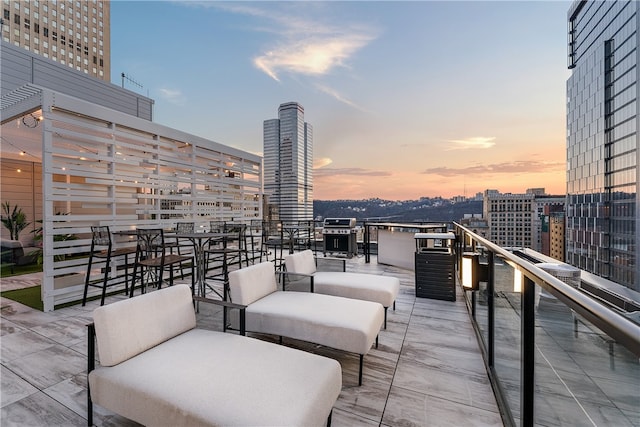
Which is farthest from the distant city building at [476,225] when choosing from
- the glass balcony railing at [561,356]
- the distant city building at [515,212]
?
the distant city building at [515,212]

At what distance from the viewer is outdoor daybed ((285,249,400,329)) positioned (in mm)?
2996

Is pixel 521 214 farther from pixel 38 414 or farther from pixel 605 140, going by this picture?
pixel 605 140

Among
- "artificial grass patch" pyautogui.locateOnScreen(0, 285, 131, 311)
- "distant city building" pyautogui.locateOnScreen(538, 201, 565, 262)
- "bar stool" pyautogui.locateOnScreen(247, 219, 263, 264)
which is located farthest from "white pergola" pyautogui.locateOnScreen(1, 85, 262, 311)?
"distant city building" pyautogui.locateOnScreen(538, 201, 565, 262)

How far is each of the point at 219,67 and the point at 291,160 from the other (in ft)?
23.2

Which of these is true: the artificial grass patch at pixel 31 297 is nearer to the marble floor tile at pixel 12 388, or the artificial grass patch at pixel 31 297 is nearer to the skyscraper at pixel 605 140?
the marble floor tile at pixel 12 388

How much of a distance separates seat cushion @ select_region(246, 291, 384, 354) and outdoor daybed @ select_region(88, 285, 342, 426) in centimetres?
48

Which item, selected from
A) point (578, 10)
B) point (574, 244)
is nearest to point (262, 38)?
point (574, 244)

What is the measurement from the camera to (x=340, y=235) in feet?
25.1

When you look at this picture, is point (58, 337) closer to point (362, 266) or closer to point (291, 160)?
point (362, 266)

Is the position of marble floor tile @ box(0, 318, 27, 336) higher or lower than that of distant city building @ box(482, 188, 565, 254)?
lower

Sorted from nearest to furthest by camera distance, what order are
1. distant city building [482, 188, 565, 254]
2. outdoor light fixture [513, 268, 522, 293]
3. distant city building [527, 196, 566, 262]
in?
outdoor light fixture [513, 268, 522, 293] < distant city building [482, 188, 565, 254] < distant city building [527, 196, 566, 262]

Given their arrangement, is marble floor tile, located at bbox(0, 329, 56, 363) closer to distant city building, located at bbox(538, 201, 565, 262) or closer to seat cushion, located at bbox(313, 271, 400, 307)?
seat cushion, located at bbox(313, 271, 400, 307)

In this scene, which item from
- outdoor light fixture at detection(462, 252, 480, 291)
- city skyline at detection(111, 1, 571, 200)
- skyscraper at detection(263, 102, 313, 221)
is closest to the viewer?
outdoor light fixture at detection(462, 252, 480, 291)

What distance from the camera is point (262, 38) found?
8102mm
